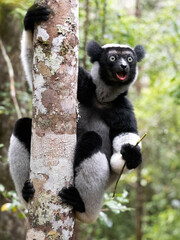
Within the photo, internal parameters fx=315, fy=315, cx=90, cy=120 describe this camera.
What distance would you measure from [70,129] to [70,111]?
0.43 feet

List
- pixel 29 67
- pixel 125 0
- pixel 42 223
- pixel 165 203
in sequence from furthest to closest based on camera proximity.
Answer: pixel 125 0
pixel 165 203
pixel 29 67
pixel 42 223

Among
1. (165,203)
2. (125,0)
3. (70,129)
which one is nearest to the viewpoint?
(70,129)

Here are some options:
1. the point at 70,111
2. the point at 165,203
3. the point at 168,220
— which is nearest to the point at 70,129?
the point at 70,111

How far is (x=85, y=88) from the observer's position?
3.49m

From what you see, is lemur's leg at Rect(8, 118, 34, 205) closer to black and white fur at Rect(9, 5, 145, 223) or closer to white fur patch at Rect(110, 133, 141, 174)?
black and white fur at Rect(9, 5, 145, 223)

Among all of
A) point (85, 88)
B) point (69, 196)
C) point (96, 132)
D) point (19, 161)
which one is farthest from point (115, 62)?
point (69, 196)

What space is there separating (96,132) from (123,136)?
10.9 inches

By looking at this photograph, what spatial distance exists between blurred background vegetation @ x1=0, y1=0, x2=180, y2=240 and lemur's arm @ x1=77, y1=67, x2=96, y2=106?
31.8 inches

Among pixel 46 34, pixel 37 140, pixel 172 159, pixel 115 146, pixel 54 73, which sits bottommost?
pixel 172 159

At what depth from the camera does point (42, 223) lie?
7.02 ft

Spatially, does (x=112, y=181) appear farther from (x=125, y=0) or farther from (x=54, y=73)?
(x=125, y=0)

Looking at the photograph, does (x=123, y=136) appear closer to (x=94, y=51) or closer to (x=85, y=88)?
(x=85, y=88)

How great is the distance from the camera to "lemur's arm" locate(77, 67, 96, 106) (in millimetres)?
3457

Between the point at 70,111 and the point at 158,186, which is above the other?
the point at 70,111
